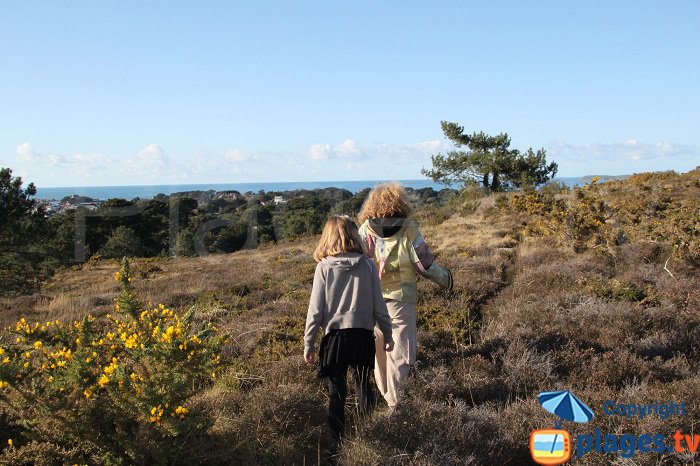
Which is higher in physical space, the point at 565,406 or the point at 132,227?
the point at 565,406

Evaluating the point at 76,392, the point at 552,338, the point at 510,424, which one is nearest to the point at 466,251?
the point at 552,338

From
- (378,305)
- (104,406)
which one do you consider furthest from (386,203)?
(104,406)

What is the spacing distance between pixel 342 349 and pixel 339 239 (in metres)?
0.69

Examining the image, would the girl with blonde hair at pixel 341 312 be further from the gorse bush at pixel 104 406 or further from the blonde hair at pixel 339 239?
the gorse bush at pixel 104 406

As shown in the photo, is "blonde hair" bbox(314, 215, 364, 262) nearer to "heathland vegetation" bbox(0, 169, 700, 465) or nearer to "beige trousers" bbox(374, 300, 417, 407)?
"beige trousers" bbox(374, 300, 417, 407)

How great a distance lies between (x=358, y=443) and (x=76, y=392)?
1.60 meters

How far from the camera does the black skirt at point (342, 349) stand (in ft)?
10.7

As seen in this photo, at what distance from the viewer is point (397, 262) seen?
3779 millimetres

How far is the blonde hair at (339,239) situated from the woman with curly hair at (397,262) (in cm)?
39

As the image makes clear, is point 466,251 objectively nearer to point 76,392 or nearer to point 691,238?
point 691,238

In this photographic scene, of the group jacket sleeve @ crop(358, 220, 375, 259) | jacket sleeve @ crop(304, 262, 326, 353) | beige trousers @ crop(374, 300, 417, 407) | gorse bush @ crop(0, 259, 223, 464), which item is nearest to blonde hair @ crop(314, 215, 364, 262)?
jacket sleeve @ crop(304, 262, 326, 353)

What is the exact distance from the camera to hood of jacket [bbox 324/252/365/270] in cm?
328

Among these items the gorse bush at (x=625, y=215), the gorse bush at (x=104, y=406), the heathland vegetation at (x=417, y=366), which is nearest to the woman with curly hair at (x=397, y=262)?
the heathland vegetation at (x=417, y=366)

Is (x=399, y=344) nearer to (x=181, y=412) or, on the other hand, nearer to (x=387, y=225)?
(x=387, y=225)
